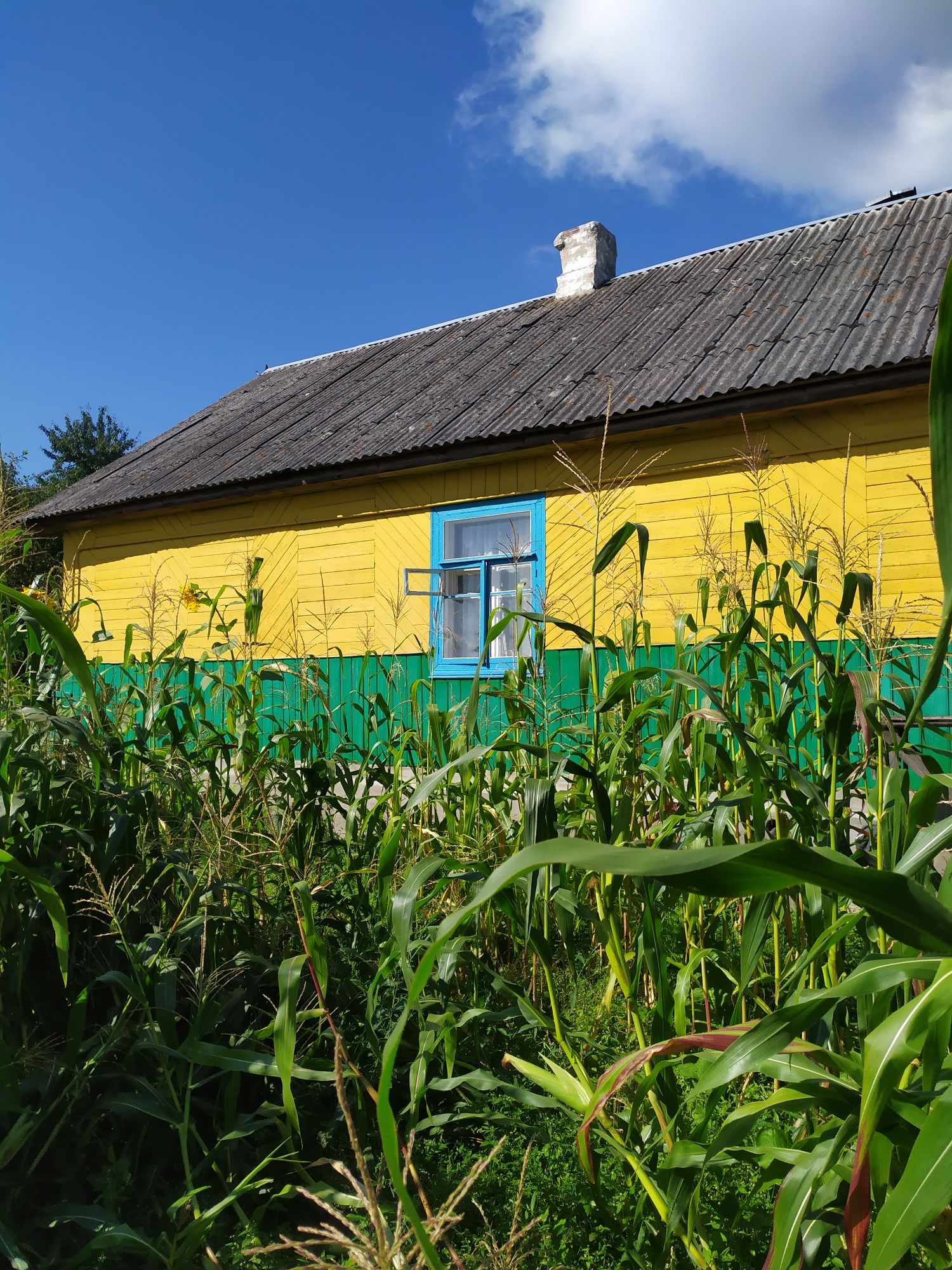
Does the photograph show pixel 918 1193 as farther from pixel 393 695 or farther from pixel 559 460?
pixel 559 460

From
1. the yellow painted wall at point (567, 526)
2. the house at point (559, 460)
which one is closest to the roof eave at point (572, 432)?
the house at point (559, 460)

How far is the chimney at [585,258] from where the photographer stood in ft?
38.4

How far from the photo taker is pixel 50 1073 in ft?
6.29

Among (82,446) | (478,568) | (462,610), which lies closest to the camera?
(478,568)

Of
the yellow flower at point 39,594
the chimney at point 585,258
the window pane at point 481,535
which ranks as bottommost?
the yellow flower at point 39,594

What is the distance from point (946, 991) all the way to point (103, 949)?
6.64 feet

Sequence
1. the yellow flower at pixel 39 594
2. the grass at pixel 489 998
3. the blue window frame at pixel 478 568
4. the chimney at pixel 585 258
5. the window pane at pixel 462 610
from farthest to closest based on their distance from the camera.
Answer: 1. the chimney at pixel 585 258
2. the window pane at pixel 462 610
3. the blue window frame at pixel 478 568
4. the yellow flower at pixel 39 594
5. the grass at pixel 489 998

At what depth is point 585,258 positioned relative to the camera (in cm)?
1181

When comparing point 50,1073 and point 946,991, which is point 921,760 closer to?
point 946,991

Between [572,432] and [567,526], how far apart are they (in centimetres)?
88

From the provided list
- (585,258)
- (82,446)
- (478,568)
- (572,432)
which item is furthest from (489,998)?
(82,446)

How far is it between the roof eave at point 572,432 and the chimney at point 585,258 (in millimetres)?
4677

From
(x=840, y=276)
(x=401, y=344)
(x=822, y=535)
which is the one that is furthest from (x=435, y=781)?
(x=401, y=344)

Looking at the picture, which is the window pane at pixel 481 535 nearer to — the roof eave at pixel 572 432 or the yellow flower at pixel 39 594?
the roof eave at pixel 572 432
